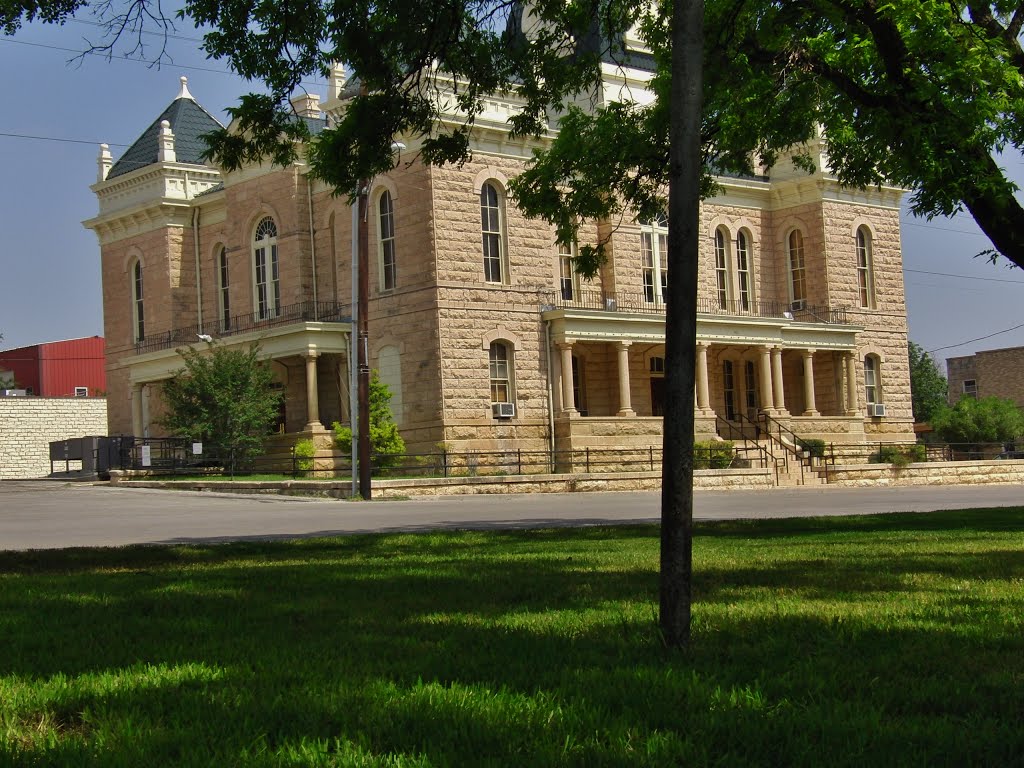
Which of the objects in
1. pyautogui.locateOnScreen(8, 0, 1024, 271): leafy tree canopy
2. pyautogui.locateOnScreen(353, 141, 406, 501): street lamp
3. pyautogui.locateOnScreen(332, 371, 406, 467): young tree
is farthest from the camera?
pyautogui.locateOnScreen(332, 371, 406, 467): young tree

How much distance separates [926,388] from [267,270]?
59325 millimetres

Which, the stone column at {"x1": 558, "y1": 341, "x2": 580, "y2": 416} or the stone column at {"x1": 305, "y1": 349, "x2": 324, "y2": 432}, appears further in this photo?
the stone column at {"x1": 558, "y1": 341, "x2": 580, "y2": 416}

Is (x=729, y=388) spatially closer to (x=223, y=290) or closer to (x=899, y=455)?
(x=899, y=455)

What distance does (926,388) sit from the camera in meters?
87.1

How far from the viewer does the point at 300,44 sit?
1250 cm

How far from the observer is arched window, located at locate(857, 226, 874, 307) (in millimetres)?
48625

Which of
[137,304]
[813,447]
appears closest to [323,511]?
[813,447]

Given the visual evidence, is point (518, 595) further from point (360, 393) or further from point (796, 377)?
point (796, 377)

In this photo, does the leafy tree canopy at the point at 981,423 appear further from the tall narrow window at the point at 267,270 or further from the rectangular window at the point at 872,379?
the tall narrow window at the point at 267,270

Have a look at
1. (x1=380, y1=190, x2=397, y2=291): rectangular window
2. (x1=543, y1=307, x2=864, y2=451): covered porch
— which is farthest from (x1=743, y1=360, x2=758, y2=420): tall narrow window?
(x1=380, y1=190, x2=397, y2=291): rectangular window

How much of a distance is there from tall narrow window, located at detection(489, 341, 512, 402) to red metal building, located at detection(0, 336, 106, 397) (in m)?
43.0

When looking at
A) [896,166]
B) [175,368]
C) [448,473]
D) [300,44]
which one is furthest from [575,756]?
[175,368]

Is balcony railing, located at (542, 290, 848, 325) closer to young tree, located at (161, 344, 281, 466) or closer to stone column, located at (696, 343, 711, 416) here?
stone column, located at (696, 343, 711, 416)

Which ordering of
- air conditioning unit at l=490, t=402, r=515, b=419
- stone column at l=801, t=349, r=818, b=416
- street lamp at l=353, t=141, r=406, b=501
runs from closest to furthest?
street lamp at l=353, t=141, r=406, b=501 < air conditioning unit at l=490, t=402, r=515, b=419 < stone column at l=801, t=349, r=818, b=416
